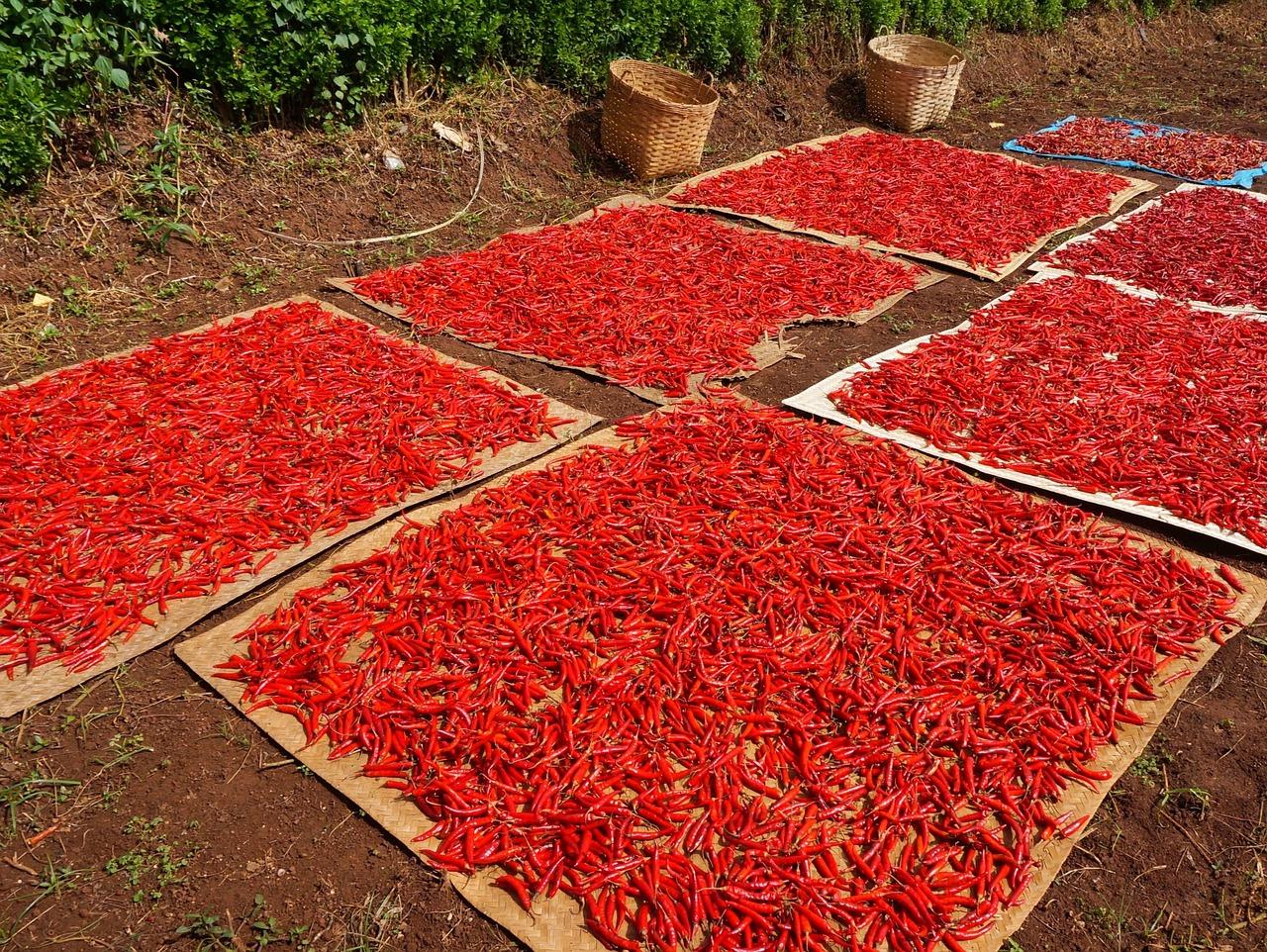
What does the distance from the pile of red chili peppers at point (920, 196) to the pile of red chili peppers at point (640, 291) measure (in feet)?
2.02

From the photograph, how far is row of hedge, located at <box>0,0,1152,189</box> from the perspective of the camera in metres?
5.89

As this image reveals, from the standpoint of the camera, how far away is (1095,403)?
5141 mm

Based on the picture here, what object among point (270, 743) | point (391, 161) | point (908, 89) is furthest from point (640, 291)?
point (908, 89)

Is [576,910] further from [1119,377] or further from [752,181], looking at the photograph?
[752,181]

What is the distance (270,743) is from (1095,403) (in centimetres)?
459

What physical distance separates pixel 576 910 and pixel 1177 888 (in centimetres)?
189

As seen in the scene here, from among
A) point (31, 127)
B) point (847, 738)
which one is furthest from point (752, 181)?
point (847, 738)

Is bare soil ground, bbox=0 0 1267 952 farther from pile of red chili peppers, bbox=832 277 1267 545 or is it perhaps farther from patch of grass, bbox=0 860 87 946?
pile of red chili peppers, bbox=832 277 1267 545

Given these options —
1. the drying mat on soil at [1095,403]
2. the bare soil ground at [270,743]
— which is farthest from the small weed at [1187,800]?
the drying mat on soil at [1095,403]

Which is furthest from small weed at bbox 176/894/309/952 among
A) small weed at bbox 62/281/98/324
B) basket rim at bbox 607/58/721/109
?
basket rim at bbox 607/58/721/109

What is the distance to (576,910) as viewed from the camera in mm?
2639

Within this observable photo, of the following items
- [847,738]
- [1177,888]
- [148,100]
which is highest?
[148,100]

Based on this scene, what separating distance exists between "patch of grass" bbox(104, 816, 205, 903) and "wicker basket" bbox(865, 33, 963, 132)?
10.7 m

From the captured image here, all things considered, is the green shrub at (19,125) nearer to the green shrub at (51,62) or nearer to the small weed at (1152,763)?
the green shrub at (51,62)
